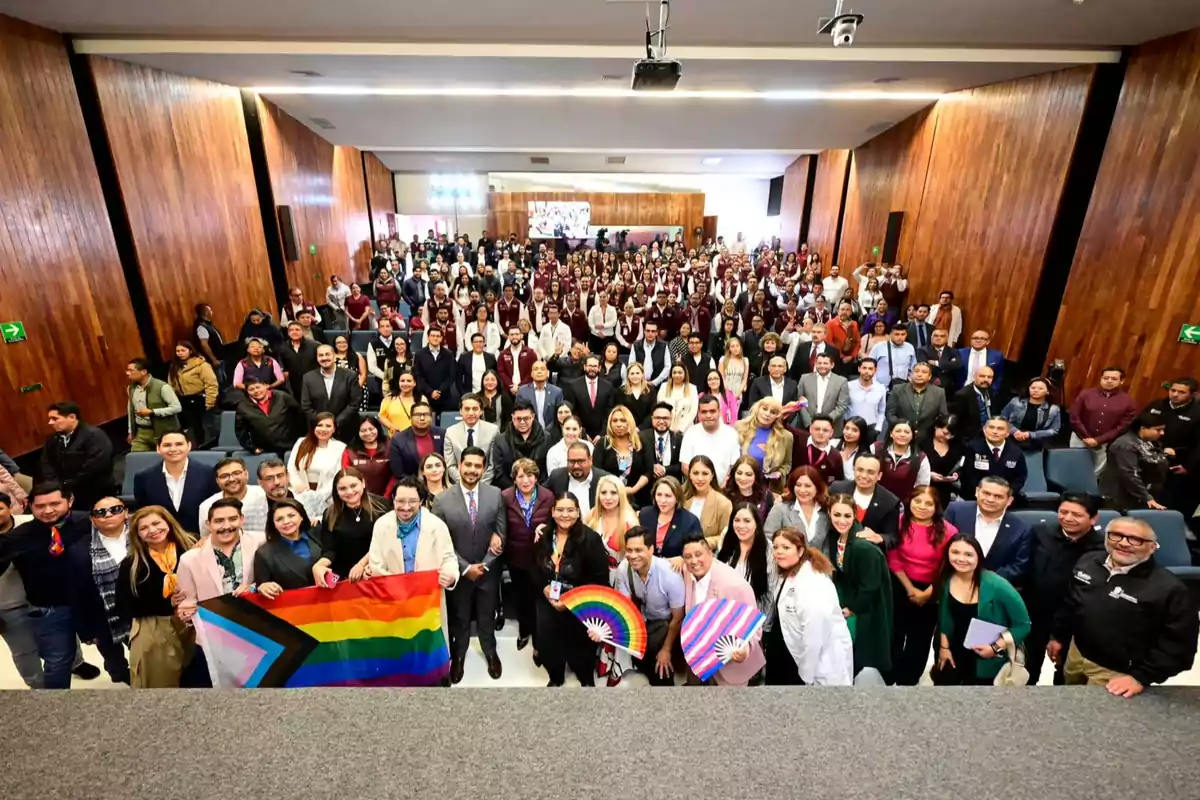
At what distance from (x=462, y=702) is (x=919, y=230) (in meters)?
11.1

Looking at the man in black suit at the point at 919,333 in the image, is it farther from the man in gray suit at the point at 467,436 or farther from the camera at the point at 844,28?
the man in gray suit at the point at 467,436

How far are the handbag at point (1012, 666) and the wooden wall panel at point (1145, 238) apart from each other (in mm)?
4550

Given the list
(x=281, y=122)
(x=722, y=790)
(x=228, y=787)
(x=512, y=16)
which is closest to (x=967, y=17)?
(x=512, y=16)

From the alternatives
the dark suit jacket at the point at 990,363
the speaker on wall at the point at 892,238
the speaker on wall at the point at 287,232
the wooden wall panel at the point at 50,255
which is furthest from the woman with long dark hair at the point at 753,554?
the speaker on wall at the point at 287,232

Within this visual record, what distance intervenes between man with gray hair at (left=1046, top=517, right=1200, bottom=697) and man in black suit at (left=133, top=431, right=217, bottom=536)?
15.6ft

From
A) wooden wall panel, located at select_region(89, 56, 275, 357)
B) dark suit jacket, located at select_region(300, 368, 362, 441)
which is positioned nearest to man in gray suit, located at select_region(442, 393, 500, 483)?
dark suit jacket, located at select_region(300, 368, 362, 441)

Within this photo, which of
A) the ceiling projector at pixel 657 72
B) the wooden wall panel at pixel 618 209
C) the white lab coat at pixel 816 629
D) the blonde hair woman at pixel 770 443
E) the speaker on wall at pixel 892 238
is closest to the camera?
the white lab coat at pixel 816 629

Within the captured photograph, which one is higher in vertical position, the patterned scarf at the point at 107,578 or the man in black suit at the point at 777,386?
the man in black suit at the point at 777,386

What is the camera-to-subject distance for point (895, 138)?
1109 cm

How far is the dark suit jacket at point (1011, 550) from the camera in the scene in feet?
10.2

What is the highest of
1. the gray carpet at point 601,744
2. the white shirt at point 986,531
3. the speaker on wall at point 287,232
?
the speaker on wall at point 287,232

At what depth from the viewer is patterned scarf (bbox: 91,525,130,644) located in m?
2.89

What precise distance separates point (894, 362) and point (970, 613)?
13.2ft

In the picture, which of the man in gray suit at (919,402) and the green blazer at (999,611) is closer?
the green blazer at (999,611)
